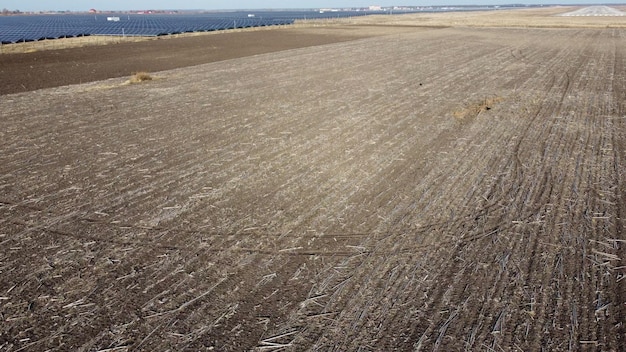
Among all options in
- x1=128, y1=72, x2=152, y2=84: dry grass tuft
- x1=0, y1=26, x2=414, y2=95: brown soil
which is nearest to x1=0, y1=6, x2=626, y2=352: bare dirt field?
x1=128, y1=72, x2=152, y2=84: dry grass tuft

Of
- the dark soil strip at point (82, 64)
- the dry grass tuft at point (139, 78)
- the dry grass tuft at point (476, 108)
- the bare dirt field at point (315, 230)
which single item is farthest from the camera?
the dark soil strip at point (82, 64)

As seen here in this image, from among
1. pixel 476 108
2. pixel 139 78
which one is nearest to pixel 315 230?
pixel 476 108

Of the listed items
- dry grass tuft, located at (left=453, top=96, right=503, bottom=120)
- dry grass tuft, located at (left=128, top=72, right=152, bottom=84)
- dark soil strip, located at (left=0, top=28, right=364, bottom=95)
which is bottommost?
dry grass tuft, located at (left=453, top=96, right=503, bottom=120)

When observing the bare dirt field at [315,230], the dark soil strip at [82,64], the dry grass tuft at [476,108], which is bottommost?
the bare dirt field at [315,230]

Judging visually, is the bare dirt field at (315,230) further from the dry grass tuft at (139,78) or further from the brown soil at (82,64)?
the brown soil at (82,64)

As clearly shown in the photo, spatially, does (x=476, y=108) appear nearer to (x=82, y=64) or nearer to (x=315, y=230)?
(x=315, y=230)

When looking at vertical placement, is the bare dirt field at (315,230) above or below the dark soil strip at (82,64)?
below

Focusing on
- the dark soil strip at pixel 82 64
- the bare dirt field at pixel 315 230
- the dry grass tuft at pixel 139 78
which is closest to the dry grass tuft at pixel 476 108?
the bare dirt field at pixel 315 230

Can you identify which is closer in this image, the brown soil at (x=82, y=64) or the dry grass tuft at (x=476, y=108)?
the dry grass tuft at (x=476, y=108)

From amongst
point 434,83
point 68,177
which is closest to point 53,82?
point 68,177

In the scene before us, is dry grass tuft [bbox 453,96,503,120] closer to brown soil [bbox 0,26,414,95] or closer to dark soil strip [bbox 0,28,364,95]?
brown soil [bbox 0,26,414,95]
